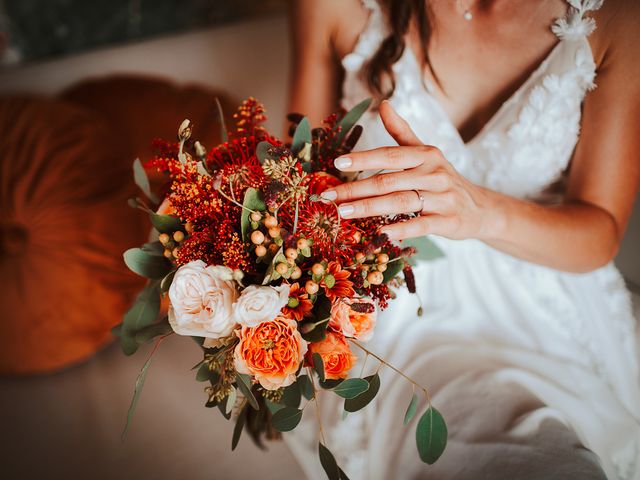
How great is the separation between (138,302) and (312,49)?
25.7 inches

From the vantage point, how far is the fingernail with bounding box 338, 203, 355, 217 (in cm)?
54

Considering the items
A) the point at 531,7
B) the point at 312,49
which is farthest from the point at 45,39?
the point at 531,7

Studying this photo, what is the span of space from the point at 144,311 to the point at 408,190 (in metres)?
0.42

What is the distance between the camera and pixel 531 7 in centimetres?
70

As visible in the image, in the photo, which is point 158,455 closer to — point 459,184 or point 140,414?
point 140,414

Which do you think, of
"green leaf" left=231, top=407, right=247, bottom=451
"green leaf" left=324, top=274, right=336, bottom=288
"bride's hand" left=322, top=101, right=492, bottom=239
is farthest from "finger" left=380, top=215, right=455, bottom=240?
"green leaf" left=231, top=407, right=247, bottom=451

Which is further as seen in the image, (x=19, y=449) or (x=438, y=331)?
(x=19, y=449)

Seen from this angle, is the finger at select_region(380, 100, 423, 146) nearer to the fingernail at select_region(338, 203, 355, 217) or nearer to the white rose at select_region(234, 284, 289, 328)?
the fingernail at select_region(338, 203, 355, 217)

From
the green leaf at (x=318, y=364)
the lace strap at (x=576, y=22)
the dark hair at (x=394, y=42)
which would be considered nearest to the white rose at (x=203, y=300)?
the green leaf at (x=318, y=364)

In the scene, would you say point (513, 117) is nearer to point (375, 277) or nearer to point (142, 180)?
point (375, 277)

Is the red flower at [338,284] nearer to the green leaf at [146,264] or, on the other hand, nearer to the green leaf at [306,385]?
the green leaf at [306,385]

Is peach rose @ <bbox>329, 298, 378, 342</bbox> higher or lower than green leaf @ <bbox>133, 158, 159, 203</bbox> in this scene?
lower

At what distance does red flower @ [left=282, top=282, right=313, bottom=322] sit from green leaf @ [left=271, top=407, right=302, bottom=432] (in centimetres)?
12

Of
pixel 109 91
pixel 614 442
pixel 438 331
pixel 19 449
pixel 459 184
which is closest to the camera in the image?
pixel 459 184
